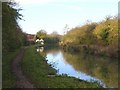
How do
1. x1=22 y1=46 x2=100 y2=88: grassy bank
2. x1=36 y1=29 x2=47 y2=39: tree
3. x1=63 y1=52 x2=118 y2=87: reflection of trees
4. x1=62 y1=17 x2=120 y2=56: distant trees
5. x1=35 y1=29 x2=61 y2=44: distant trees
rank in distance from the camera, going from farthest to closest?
x1=35 y1=29 x2=61 y2=44: distant trees
x1=36 y1=29 x2=47 y2=39: tree
x1=62 y1=17 x2=120 y2=56: distant trees
x1=63 y1=52 x2=118 y2=87: reflection of trees
x1=22 y1=46 x2=100 y2=88: grassy bank

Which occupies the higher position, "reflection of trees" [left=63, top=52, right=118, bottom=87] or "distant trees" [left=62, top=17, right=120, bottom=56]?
"distant trees" [left=62, top=17, right=120, bottom=56]

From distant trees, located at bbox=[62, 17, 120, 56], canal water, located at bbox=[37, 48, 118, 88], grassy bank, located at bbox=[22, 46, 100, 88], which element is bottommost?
canal water, located at bbox=[37, 48, 118, 88]

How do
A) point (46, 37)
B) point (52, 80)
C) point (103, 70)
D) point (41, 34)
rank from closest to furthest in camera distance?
point (52, 80) → point (103, 70) → point (46, 37) → point (41, 34)

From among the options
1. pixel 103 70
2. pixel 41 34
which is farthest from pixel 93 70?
pixel 41 34

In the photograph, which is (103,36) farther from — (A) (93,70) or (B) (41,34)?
(B) (41,34)

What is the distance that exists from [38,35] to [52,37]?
8942 mm

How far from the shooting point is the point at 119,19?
6025 cm

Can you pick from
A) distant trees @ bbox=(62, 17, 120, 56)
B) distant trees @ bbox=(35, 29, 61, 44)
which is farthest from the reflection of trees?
distant trees @ bbox=(35, 29, 61, 44)

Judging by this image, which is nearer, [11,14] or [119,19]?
[11,14]

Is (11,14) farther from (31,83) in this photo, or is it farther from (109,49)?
(109,49)

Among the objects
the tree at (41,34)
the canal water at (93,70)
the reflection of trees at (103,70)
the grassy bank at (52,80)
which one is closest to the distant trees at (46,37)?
the tree at (41,34)

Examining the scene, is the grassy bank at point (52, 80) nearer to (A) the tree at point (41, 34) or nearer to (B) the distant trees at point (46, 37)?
(A) the tree at point (41, 34)

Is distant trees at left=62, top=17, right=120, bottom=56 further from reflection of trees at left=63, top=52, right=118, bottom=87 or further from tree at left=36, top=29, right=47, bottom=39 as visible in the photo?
tree at left=36, top=29, right=47, bottom=39

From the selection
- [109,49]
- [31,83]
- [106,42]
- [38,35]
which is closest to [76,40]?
[106,42]
